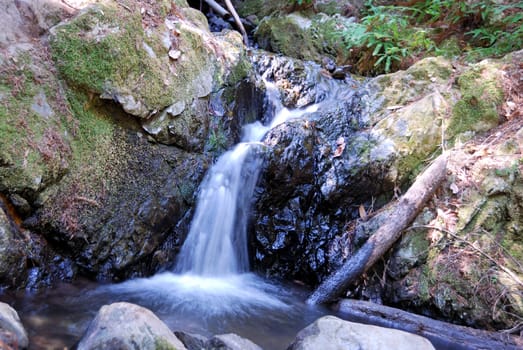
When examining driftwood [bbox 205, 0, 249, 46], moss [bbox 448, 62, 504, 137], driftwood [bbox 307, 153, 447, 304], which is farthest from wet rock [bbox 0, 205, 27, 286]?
driftwood [bbox 205, 0, 249, 46]

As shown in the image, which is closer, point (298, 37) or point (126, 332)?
point (126, 332)

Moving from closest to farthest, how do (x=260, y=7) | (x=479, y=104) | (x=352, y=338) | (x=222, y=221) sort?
(x=352, y=338) < (x=479, y=104) < (x=222, y=221) < (x=260, y=7)

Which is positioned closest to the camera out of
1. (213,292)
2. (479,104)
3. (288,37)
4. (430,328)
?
(430,328)

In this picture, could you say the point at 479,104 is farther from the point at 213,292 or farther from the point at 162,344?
the point at 162,344

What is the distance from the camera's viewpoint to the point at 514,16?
20.1 feet

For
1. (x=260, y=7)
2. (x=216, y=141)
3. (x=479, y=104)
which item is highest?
(x=260, y=7)

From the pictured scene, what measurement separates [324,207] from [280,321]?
181cm

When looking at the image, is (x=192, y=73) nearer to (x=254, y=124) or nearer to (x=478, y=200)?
(x=254, y=124)

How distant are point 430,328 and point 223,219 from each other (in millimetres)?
2768

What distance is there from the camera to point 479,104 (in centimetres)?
485

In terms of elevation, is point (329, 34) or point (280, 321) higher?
point (329, 34)

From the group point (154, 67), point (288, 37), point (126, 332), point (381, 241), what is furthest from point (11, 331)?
point (288, 37)

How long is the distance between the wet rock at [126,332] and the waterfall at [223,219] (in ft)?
7.59

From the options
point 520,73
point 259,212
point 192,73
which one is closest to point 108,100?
point 192,73
